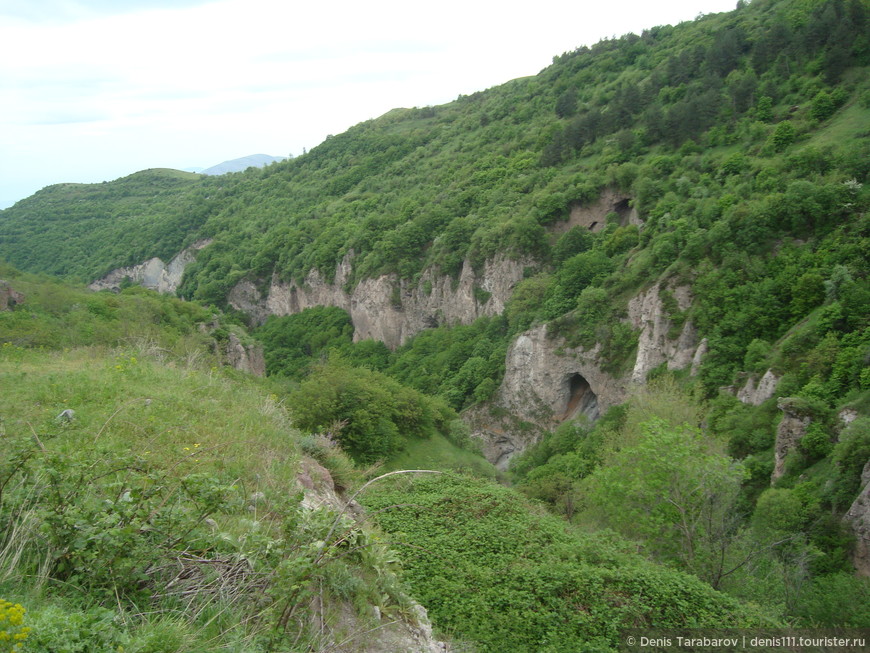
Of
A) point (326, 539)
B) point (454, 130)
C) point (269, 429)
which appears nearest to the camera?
A: point (326, 539)

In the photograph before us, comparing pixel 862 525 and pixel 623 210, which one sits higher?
pixel 623 210

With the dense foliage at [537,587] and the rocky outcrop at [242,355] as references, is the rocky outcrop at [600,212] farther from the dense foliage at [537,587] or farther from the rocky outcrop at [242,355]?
the dense foliage at [537,587]

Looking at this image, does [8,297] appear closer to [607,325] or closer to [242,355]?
[242,355]

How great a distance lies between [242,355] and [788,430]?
31.3m

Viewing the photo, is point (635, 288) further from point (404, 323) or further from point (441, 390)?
point (404, 323)

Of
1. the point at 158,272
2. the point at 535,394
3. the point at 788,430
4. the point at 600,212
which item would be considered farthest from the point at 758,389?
the point at 158,272

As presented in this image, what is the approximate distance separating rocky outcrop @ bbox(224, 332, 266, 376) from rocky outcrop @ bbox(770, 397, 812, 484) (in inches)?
1094

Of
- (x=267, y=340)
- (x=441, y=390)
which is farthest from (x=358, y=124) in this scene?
(x=441, y=390)

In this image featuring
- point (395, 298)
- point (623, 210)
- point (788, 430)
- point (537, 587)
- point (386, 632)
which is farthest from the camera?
point (395, 298)

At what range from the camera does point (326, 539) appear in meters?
4.35

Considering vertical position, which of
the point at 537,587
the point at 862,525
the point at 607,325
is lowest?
the point at 862,525

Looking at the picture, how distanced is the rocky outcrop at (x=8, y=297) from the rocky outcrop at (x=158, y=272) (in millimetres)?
66331

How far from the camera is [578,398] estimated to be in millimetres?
42094

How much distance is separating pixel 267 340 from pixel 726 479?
67638mm
